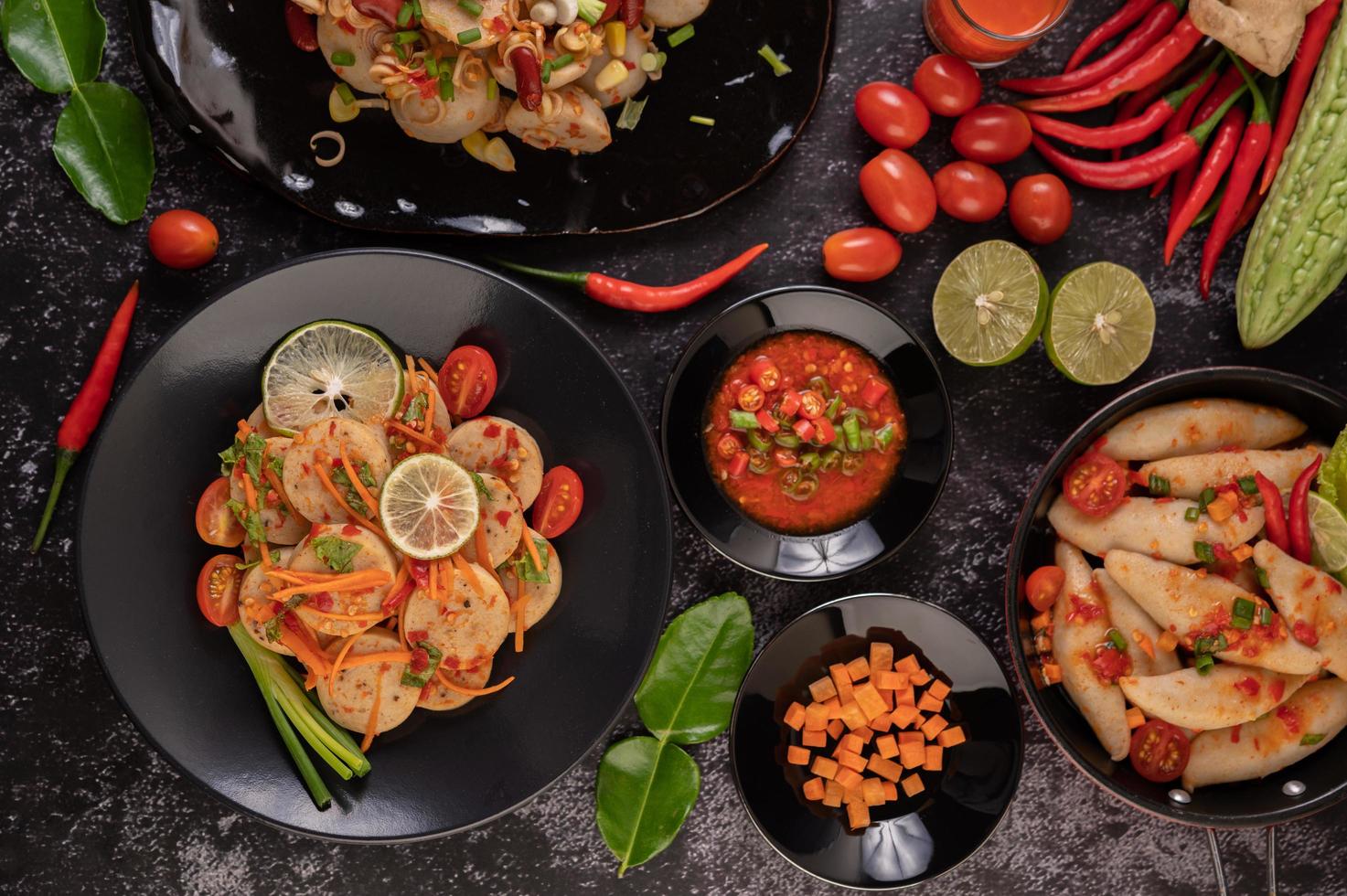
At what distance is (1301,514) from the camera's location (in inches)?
131

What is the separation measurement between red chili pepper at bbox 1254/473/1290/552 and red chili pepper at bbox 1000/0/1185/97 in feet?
4.75

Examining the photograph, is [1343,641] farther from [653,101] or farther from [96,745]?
[96,745]

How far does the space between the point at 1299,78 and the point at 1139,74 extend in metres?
0.52

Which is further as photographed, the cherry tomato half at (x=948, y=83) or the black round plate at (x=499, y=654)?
the cherry tomato half at (x=948, y=83)

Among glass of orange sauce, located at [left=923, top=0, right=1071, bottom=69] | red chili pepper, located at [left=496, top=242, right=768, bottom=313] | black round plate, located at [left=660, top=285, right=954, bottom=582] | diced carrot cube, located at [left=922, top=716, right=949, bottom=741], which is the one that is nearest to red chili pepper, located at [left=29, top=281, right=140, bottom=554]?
red chili pepper, located at [left=496, top=242, right=768, bottom=313]

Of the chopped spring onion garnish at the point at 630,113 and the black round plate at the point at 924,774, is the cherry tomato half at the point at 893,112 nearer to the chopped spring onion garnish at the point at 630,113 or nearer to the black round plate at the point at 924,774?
the chopped spring onion garnish at the point at 630,113

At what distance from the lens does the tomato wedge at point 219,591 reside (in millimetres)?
3049

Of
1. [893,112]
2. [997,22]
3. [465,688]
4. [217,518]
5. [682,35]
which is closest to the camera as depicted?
[217,518]

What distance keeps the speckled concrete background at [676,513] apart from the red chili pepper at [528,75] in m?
0.60

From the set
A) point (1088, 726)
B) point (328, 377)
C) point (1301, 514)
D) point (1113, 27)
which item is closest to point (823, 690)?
point (1088, 726)

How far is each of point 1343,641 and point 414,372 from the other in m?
3.03

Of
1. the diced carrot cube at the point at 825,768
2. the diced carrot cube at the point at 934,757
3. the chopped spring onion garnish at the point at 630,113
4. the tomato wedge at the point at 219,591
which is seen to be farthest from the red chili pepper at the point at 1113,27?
the tomato wedge at the point at 219,591

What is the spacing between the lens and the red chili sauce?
137 inches

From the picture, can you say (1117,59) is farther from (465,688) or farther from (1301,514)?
(465,688)
